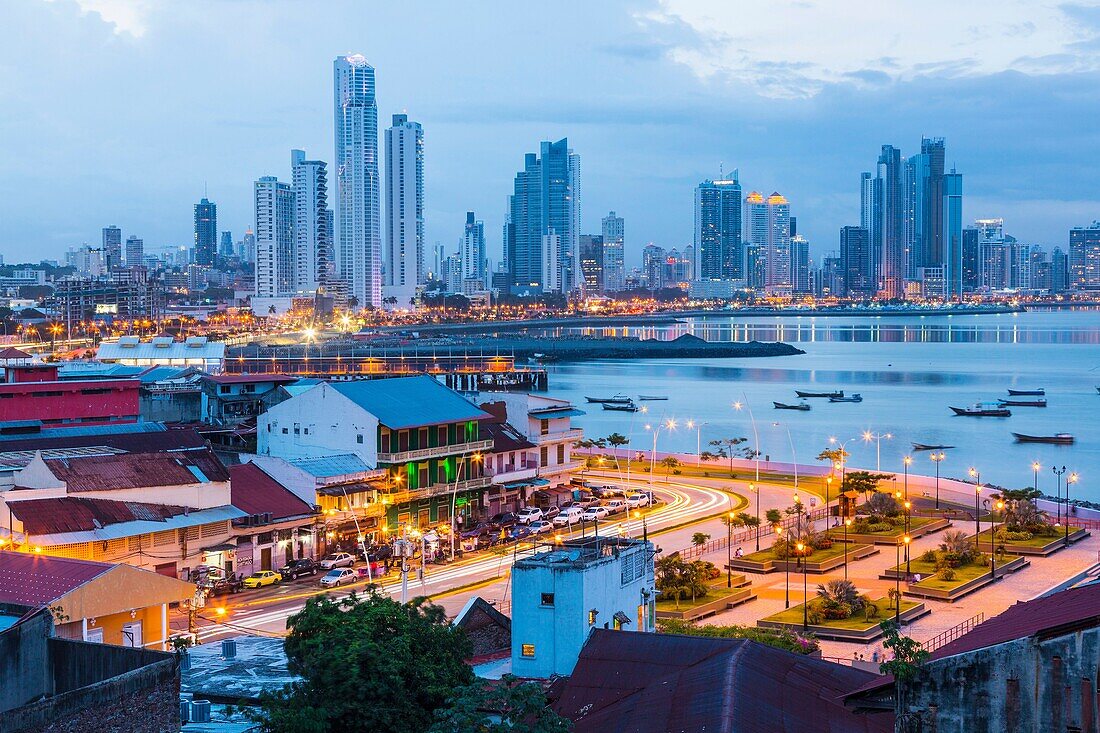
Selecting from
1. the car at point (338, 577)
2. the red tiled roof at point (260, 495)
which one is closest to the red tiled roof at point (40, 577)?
the car at point (338, 577)

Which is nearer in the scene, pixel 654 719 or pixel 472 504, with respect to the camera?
pixel 654 719

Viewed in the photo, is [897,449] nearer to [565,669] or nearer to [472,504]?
→ [472,504]

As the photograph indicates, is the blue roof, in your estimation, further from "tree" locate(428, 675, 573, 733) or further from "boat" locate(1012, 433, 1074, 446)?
"boat" locate(1012, 433, 1074, 446)

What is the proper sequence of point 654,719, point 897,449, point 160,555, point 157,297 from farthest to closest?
point 157,297 < point 897,449 < point 160,555 < point 654,719

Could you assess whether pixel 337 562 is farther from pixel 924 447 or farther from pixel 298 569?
pixel 924 447

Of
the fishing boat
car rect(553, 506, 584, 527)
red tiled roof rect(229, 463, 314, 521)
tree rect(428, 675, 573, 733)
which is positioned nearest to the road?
car rect(553, 506, 584, 527)

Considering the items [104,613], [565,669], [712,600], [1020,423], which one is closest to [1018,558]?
[712,600]

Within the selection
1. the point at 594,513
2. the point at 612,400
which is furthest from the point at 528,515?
the point at 612,400

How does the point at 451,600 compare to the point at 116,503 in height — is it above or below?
below
